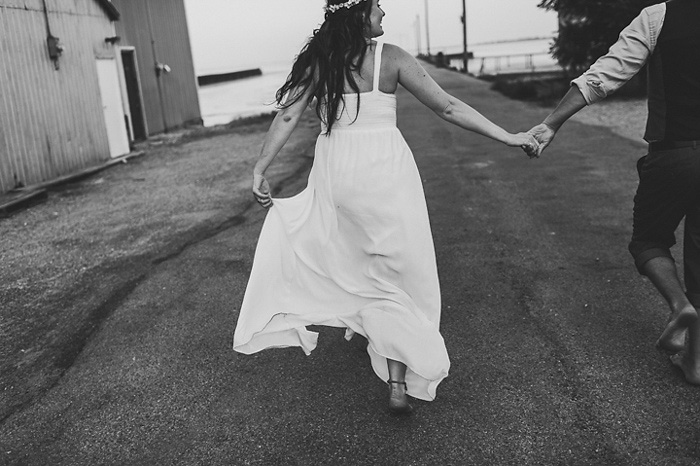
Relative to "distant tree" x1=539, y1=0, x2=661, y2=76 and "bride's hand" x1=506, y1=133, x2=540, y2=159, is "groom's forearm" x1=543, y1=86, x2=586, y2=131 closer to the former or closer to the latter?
"bride's hand" x1=506, y1=133, x2=540, y2=159

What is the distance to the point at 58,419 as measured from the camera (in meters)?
3.60

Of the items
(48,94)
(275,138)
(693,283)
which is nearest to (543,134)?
(693,283)

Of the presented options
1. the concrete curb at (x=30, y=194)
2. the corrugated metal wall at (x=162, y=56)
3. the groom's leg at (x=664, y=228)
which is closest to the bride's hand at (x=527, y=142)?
the groom's leg at (x=664, y=228)

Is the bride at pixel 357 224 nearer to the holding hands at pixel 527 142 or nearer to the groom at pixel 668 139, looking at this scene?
the holding hands at pixel 527 142

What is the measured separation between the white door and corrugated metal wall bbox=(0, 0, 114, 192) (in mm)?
333

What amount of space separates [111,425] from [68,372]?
0.91m

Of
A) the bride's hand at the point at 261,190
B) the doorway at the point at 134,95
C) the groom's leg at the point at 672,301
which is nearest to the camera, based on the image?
the groom's leg at the point at 672,301

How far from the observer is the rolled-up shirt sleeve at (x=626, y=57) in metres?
3.33

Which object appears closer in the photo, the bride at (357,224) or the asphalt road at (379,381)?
the asphalt road at (379,381)

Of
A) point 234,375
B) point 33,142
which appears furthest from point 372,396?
point 33,142

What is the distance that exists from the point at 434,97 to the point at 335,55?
56cm

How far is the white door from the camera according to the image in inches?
595

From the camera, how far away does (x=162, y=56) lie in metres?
21.5

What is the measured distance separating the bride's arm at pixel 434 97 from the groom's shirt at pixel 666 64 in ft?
2.14
